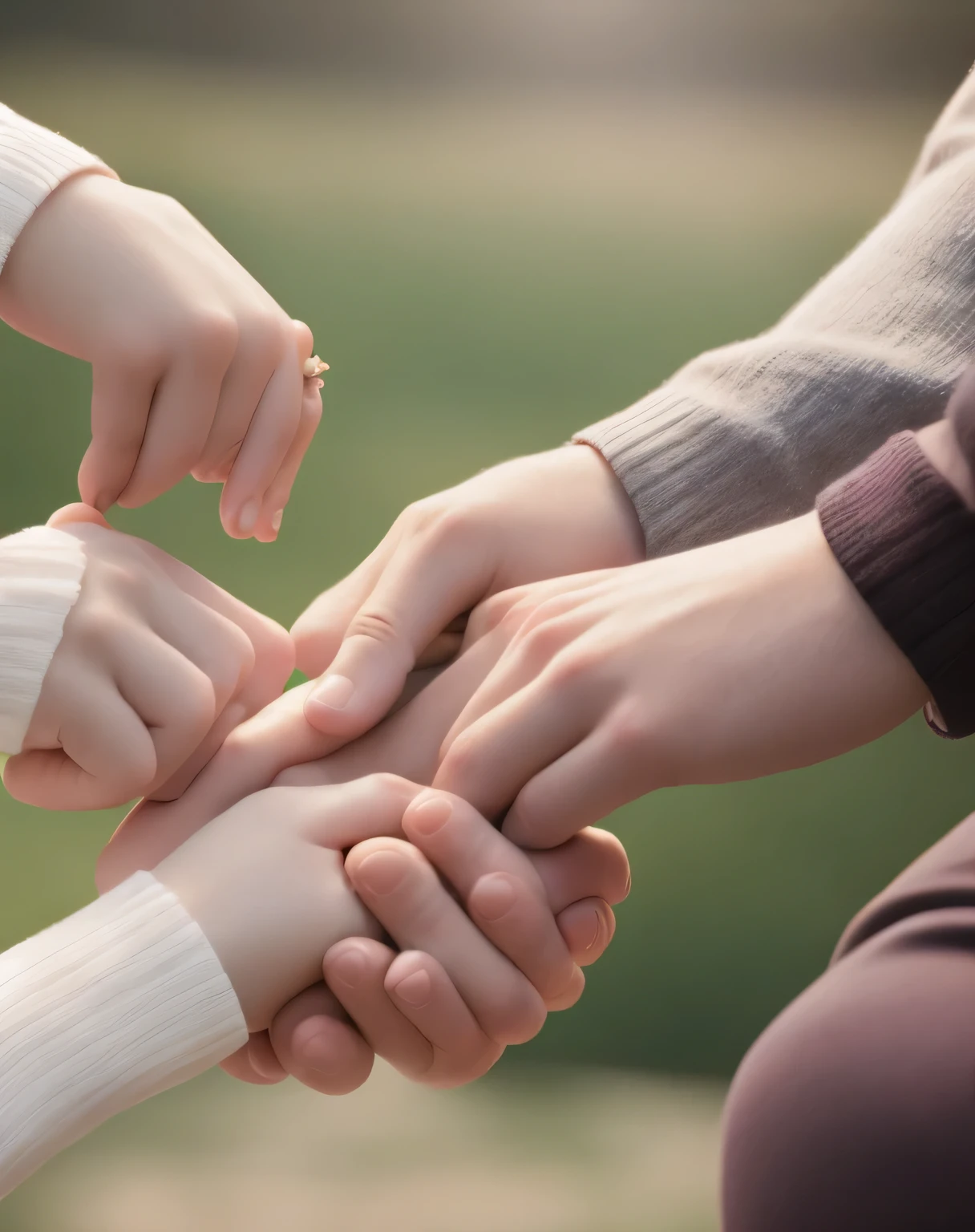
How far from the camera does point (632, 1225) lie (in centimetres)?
85

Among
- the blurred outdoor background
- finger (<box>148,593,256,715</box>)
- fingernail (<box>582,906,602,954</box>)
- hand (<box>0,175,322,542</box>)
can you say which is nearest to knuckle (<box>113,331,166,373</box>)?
hand (<box>0,175,322,542</box>)

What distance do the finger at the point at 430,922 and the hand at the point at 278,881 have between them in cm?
2

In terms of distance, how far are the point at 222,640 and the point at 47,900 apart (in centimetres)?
69

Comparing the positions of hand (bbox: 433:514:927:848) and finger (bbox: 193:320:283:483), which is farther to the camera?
finger (bbox: 193:320:283:483)

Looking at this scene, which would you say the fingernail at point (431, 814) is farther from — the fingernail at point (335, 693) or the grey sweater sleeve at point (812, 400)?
the grey sweater sleeve at point (812, 400)

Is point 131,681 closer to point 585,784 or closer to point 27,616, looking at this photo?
point 27,616

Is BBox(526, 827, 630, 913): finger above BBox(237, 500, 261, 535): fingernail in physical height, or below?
below

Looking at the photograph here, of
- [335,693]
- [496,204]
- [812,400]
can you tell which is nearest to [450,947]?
[335,693]

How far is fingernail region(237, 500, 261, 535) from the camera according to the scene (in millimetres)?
575

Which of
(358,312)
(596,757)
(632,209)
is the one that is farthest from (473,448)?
(596,757)

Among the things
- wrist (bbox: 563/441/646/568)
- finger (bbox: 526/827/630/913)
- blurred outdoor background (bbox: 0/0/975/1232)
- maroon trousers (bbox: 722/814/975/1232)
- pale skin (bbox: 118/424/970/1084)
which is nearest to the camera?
maroon trousers (bbox: 722/814/975/1232)

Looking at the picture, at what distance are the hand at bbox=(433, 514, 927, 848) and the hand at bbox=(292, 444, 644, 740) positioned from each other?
8 cm

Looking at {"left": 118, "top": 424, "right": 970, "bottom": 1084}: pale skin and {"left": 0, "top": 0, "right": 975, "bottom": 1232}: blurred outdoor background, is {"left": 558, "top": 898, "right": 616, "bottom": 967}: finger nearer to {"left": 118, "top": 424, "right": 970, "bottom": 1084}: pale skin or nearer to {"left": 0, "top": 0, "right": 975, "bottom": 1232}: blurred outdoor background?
{"left": 118, "top": 424, "right": 970, "bottom": 1084}: pale skin

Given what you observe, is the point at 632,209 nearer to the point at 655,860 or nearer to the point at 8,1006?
the point at 655,860
